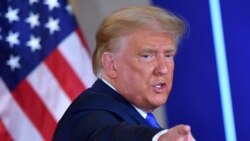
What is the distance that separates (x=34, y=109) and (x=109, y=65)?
0.83 meters

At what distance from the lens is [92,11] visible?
2250 millimetres

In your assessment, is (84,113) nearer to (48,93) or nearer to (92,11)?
(48,93)

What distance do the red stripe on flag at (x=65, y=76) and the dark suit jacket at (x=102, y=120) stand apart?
0.79 metres

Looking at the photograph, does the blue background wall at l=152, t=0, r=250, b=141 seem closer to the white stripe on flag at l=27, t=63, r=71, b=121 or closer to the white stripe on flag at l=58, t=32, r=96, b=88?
the white stripe on flag at l=58, t=32, r=96, b=88

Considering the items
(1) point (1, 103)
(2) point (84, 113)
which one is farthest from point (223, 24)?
(2) point (84, 113)

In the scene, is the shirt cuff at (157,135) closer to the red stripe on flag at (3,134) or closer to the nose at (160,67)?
the nose at (160,67)

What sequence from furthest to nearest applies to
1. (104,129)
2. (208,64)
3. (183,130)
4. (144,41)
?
(208,64), (144,41), (104,129), (183,130)

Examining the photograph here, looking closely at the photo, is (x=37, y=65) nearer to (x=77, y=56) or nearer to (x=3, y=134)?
(x=77, y=56)

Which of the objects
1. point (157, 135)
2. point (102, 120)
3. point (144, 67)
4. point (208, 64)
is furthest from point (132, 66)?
point (208, 64)

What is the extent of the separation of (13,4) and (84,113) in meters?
0.99

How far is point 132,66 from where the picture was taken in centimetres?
117

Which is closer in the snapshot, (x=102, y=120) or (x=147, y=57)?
(x=102, y=120)

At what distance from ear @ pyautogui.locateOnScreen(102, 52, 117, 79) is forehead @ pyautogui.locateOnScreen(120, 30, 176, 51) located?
5 centimetres

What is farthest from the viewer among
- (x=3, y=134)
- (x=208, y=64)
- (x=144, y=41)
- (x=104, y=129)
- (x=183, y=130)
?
(x=208, y=64)
